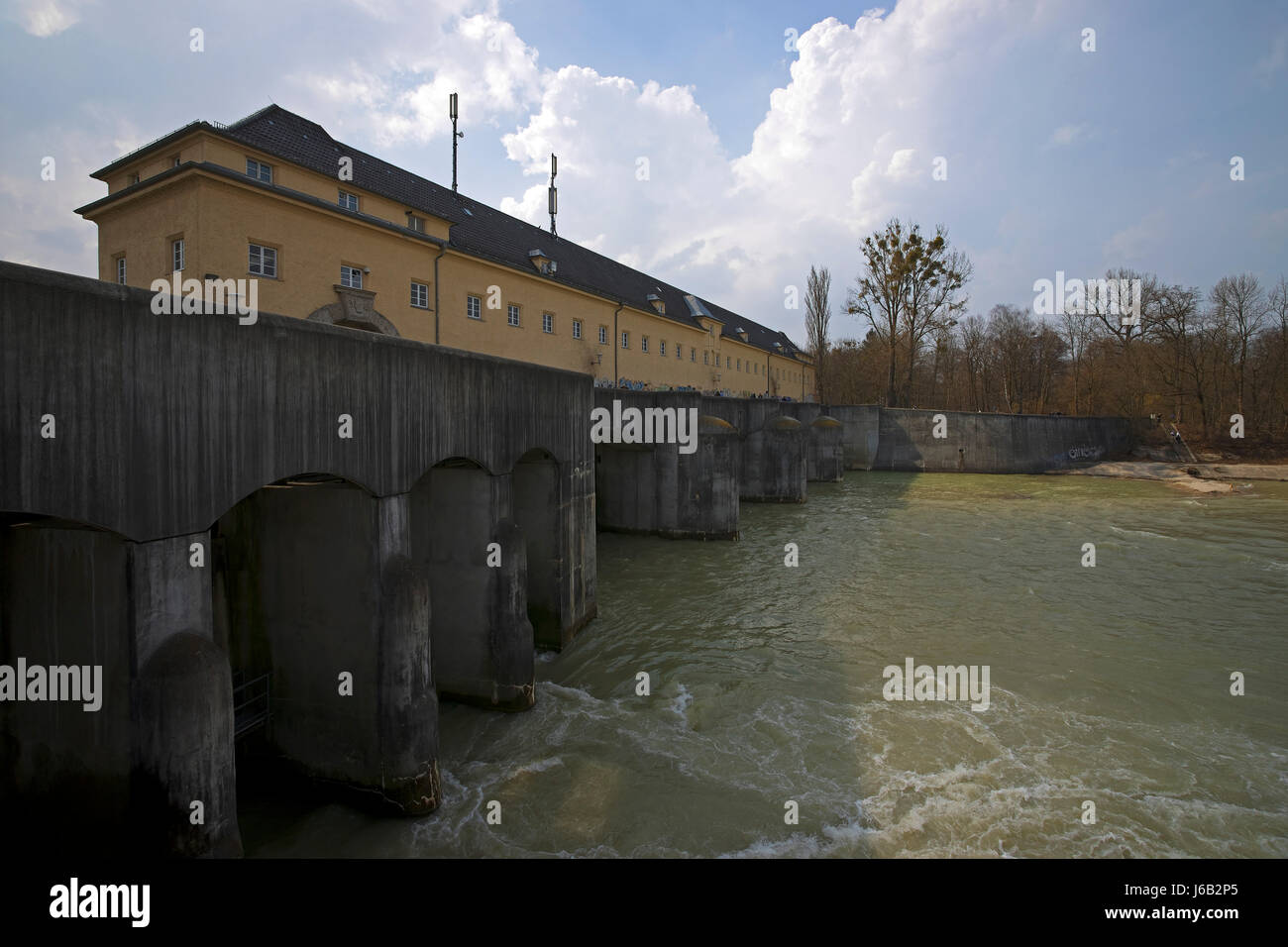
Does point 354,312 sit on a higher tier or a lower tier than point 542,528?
higher

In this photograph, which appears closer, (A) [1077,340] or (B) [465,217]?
(B) [465,217]

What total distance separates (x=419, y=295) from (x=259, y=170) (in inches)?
232

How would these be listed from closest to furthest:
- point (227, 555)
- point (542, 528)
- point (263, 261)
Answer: point (227, 555) < point (542, 528) < point (263, 261)

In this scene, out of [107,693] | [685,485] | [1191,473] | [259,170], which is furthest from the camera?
[1191,473]

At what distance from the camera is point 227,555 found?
7.88 m

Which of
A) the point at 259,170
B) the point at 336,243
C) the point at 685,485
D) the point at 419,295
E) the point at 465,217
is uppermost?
the point at 465,217

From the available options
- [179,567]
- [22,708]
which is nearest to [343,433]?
[179,567]

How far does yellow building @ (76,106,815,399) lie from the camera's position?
15891mm

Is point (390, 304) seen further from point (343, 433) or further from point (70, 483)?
point (70, 483)

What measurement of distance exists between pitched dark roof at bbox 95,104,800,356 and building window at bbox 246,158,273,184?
1.58ft

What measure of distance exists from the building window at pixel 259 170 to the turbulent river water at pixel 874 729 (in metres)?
14.6

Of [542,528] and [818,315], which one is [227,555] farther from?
[818,315]

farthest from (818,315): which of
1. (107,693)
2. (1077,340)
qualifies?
(107,693)

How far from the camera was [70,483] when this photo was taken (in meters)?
4.10
